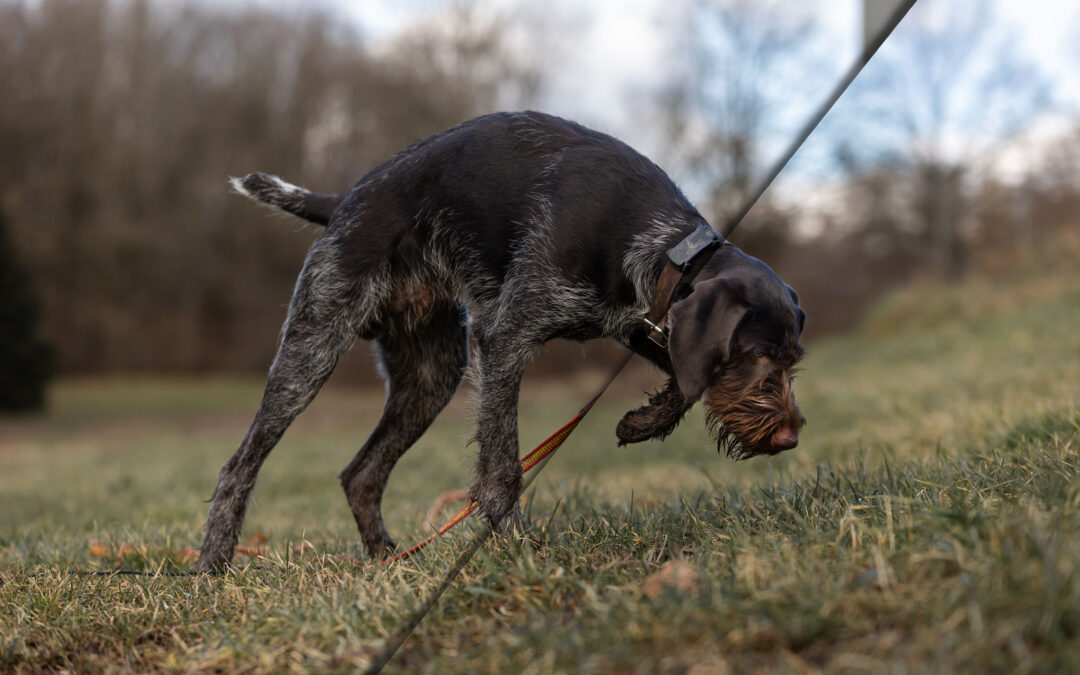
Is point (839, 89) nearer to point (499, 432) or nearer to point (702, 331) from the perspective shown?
point (702, 331)

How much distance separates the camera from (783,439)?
3.07 meters

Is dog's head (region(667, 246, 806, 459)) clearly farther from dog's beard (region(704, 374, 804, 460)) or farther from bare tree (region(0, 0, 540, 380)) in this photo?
bare tree (region(0, 0, 540, 380))

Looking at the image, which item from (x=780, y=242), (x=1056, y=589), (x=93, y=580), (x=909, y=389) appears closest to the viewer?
(x=1056, y=589)

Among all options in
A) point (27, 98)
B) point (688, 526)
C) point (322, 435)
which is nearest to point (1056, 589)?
point (688, 526)

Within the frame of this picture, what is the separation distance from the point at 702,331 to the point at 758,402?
368 mm

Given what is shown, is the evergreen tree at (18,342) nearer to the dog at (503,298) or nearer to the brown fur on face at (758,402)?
the dog at (503,298)

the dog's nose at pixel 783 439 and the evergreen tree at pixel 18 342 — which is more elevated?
Result: the dog's nose at pixel 783 439

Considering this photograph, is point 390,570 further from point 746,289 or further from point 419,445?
point 419,445

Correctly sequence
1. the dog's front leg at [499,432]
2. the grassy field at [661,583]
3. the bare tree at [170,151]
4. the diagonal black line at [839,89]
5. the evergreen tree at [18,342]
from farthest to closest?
the bare tree at [170,151] → the evergreen tree at [18,342] → the dog's front leg at [499,432] → the diagonal black line at [839,89] → the grassy field at [661,583]

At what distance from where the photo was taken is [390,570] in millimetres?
3037

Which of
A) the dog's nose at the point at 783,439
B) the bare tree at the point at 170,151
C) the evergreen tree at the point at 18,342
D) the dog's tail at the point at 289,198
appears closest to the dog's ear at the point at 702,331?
the dog's nose at the point at 783,439

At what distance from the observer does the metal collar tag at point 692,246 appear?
319 centimetres

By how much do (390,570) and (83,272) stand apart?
1232 inches

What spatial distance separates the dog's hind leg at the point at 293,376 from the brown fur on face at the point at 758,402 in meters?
1.72
